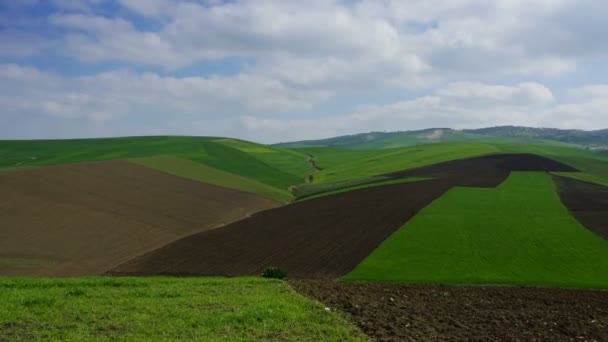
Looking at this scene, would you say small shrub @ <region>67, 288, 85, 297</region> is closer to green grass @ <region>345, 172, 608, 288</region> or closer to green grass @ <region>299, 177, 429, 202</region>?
green grass @ <region>345, 172, 608, 288</region>

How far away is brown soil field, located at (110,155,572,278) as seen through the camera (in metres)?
38.2

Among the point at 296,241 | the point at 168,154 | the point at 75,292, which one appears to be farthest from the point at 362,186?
the point at 75,292

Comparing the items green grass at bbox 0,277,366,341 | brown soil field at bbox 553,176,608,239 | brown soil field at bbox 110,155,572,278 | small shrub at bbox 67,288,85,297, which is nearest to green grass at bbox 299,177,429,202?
brown soil field at bbox 110,155,572,278

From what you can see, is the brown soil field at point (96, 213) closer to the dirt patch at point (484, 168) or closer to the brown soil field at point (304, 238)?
the brown soil field at point (304, 238)

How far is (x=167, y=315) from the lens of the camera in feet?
53.1

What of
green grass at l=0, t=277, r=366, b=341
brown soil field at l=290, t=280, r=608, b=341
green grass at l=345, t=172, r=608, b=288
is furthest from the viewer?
green grass at l=345, t=172, r=608, b=288

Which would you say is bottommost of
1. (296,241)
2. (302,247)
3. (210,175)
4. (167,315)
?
(302,247)

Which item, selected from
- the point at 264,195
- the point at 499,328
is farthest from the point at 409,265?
the point at 264,195

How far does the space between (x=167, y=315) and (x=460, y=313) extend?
11015 mm

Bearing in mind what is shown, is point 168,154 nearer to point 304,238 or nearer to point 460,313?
point 304,238

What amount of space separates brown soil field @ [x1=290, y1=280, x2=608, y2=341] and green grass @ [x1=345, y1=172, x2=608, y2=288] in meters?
7.93

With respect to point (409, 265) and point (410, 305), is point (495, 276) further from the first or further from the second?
point (410, 305)

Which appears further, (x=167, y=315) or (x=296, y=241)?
(x=296, y=241)

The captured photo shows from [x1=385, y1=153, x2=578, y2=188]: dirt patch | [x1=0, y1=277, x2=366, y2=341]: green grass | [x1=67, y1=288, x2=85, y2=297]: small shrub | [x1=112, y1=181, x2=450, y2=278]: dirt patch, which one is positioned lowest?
[x1=112, y1=181, x2=450, y2=278]: dirt patch
